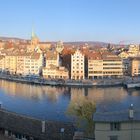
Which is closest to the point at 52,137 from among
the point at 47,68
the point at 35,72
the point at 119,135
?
the point at 119,135

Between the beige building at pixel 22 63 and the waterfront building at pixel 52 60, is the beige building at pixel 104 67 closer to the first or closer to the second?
the waterfront building at pixel 52 60

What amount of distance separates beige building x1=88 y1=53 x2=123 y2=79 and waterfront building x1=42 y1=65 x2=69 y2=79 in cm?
137

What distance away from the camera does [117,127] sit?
3.88 metres

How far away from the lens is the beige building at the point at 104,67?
20.2m

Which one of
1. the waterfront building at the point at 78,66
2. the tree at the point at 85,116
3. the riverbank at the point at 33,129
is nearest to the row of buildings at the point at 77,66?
the waterfront building at the point at 78,66

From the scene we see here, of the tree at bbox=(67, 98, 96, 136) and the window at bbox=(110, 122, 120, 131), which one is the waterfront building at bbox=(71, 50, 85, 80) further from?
the window at bbox=(110, 122, 120, 131)

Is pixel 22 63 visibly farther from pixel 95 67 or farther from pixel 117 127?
pixel 117 127

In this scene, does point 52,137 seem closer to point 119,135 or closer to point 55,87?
point 119,135

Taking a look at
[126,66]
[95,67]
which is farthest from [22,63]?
[126,66]

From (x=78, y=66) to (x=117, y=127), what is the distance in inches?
632

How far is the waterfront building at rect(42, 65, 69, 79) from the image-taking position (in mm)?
19367

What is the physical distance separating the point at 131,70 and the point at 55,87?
621cm

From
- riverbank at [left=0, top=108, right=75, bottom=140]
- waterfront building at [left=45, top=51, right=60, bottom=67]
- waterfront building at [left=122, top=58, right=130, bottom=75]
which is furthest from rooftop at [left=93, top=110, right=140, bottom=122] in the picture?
waterfront building at [left=122, top=58, right=130, bottom=75]

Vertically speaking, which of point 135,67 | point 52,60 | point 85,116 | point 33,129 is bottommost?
point 33,129
